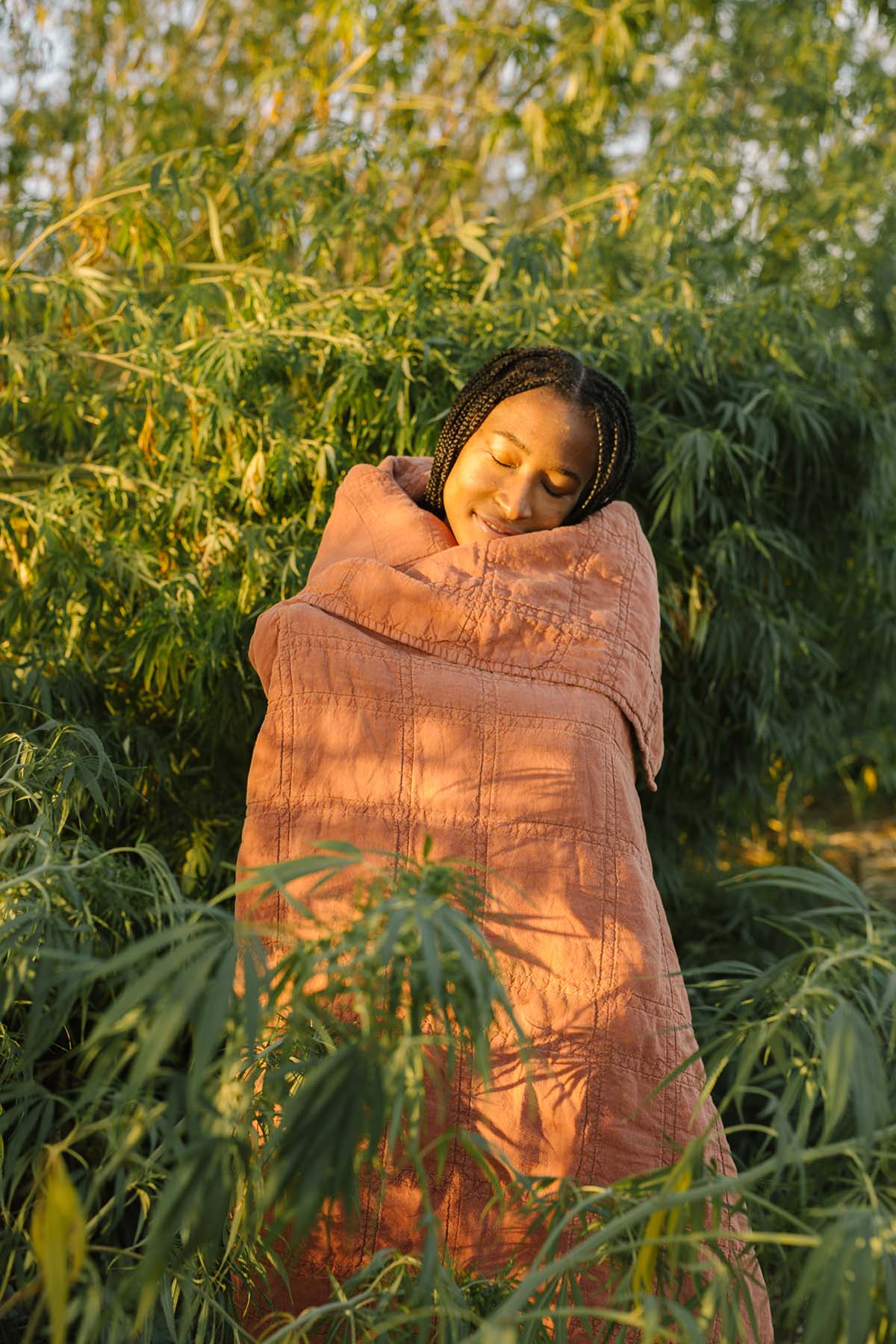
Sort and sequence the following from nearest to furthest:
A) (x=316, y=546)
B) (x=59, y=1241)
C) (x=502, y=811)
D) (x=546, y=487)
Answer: (x=59, y=1241) < (x=502, y=811) < (x=546, y=487) < (x=316, y=546)

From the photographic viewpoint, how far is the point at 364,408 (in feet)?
7.21

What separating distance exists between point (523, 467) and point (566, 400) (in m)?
0.10

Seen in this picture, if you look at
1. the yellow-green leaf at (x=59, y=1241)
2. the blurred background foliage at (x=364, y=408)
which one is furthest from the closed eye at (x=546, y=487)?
the yellow-green leaf at (x=59, y=1241)

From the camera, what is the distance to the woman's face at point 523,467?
1.60 m

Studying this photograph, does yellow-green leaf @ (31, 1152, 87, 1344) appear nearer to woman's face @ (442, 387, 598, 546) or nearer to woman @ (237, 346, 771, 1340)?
woman @ (237, 346, 771, 1340)

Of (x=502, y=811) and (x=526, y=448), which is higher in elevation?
(x=526, y=448)

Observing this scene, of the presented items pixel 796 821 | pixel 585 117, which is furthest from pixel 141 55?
pixel 796 821

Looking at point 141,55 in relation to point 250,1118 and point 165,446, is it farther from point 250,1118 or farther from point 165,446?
point 250,1118

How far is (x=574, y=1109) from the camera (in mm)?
1492

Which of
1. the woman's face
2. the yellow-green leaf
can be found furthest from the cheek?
the yellow-green leaf

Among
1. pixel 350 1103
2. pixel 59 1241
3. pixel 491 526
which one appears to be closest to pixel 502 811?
pixel 491 526

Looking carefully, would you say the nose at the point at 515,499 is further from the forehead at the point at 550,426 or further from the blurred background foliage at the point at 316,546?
the blurred background foliage at the point at 316,546

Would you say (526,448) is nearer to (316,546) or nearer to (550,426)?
(550,426)

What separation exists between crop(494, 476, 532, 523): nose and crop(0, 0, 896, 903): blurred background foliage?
1.74 ft
